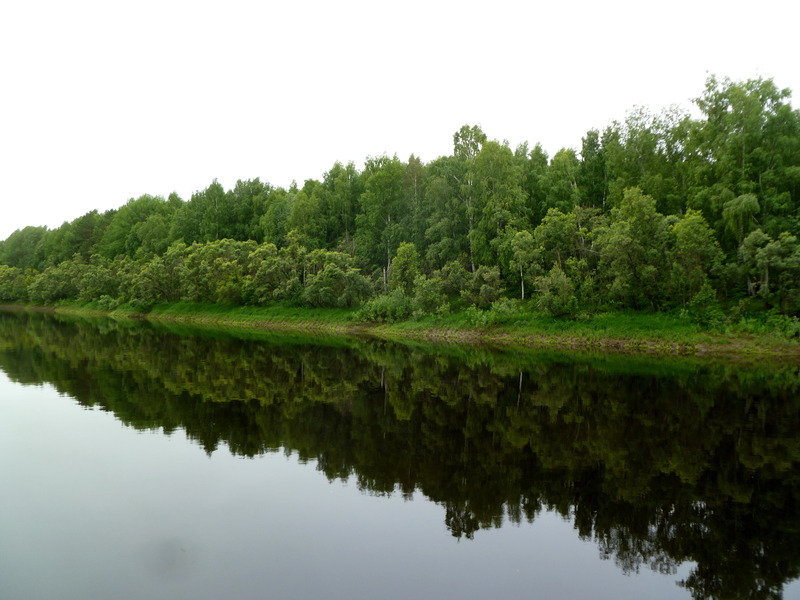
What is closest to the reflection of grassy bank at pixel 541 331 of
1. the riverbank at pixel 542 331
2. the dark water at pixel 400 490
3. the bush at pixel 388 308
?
the riverbank at pixel 542 331

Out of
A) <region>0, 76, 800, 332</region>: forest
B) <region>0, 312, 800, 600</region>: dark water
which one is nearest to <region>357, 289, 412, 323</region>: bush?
<region>0, 76, 800, 332</region>: forest

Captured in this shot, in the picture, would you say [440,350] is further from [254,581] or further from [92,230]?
[92,230]

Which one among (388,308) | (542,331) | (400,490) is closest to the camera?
(400,490)

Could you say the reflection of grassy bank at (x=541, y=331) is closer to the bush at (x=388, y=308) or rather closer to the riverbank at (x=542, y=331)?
the riverbank at (x=542, y=331)

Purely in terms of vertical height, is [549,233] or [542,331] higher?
[549,233]

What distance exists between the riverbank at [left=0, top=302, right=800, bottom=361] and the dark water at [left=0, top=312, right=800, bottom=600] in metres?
10.9

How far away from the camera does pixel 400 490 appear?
40.1 feet

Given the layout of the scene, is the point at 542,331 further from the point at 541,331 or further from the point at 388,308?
the point at 388,308

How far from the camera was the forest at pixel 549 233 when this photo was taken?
38750 millimetres

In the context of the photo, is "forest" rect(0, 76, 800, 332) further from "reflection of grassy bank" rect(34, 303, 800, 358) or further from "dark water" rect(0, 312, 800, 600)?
"dark water" rect(0, 312, 800, 600)

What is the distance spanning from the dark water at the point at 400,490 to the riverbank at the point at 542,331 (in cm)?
1089

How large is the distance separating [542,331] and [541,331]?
9 centimetres

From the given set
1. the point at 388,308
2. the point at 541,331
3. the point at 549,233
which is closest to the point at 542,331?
the point at 541,331

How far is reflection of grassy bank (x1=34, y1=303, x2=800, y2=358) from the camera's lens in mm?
34812
